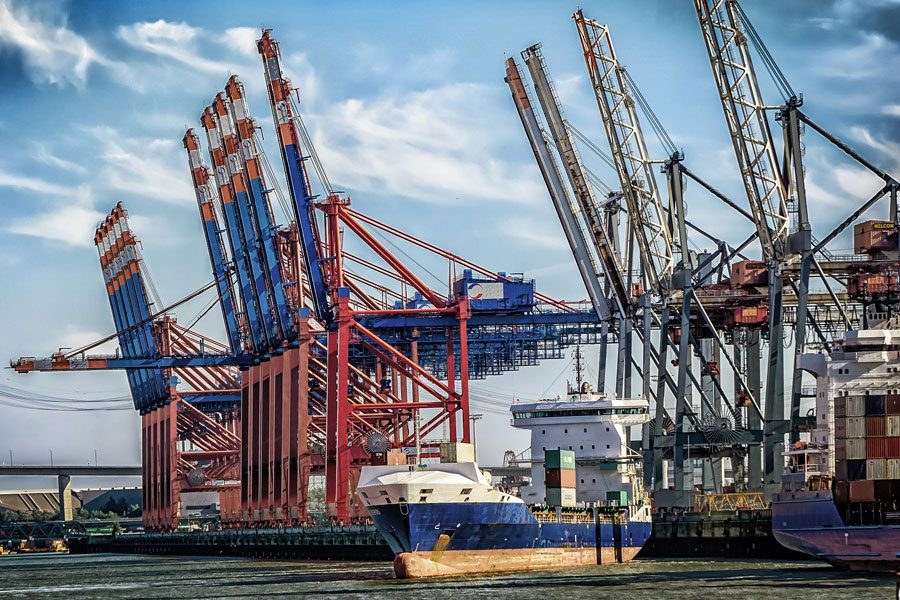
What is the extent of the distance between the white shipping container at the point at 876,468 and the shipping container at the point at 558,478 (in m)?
16.6

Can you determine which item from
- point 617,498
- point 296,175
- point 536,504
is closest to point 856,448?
point 617,498

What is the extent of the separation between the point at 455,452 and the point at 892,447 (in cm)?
1813

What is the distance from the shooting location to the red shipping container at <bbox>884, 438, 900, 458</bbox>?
Result: 2062 inches

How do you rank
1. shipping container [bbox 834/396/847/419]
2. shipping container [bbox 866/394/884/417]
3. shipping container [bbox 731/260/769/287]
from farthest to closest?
shipping container [bbox 731/260/769/287] → shipping container [bbox 834/396/847/419] → shipping container [bbox 866/394/884/417]

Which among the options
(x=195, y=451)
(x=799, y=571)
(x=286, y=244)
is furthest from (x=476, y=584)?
(x=195, y=451)

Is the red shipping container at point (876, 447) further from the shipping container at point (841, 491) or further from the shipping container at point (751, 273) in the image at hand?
the shipping container at point (751, 273)

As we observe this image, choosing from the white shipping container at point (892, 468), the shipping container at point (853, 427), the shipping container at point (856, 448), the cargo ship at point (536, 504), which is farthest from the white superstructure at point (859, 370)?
the cargo ship at point (536, 504)

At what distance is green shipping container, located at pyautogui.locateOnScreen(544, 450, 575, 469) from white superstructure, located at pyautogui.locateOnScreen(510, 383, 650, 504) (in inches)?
100

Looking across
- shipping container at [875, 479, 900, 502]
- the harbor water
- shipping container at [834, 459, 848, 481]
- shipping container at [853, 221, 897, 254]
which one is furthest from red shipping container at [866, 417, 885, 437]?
shipping container at [853, 221, 897, 254]

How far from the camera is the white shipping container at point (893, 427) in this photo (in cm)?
5250

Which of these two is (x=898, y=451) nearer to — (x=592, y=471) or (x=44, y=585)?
(x=592, y=471)

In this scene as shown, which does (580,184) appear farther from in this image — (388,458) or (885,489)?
(885,489)

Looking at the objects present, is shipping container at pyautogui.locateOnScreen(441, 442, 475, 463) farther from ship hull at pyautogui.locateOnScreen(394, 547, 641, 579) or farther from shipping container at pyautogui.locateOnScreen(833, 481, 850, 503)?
shipping container at pyautogui.locateOnScreen(833, 481, 850, 503)

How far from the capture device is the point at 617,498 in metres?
67.9
